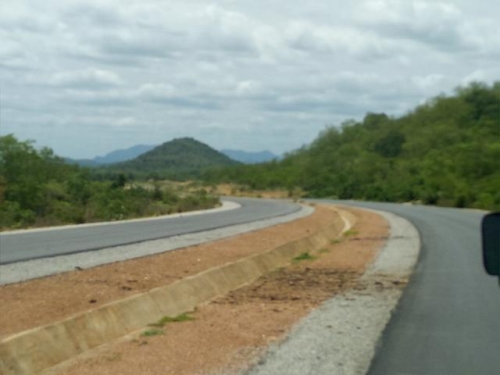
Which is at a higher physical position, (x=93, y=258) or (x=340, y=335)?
(x=340, y=335)

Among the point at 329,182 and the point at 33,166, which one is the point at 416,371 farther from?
the point at 329,182

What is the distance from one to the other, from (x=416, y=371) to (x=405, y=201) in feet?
284

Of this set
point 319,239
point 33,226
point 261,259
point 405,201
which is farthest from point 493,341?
point 405,201

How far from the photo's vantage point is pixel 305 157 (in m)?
173

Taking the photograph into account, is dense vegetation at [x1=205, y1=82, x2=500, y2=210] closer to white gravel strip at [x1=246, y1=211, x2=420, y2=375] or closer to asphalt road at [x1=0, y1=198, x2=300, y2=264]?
asphalt road at [x1=0, y1=198, x2=300, y2=264]

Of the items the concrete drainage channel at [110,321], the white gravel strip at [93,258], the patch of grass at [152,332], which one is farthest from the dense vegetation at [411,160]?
the patch of grass at [152,332]

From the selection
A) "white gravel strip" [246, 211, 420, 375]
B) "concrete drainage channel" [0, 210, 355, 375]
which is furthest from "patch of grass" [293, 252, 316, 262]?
"white gravel strip" [246, 211, 420, 375]

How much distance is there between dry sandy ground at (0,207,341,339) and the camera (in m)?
13.4

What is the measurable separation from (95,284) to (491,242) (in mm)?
14204

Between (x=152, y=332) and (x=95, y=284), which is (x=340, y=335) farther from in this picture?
(x=95, y=284)

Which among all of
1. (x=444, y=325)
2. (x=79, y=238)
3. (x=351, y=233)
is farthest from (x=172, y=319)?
(x=351, y=233)

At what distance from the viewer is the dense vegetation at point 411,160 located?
277 feet

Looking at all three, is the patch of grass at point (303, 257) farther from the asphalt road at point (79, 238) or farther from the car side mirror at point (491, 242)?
the car side mirror at point (491, 242)

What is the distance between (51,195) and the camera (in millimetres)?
54219
